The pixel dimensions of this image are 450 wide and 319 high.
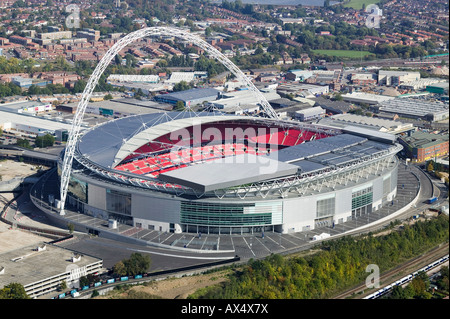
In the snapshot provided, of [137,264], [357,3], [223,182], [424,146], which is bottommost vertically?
[137,264]

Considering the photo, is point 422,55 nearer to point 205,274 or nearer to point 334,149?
point 334,149

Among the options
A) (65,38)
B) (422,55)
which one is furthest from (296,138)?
(65,38)

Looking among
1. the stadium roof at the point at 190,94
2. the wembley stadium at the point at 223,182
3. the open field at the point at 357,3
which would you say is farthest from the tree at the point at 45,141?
the open field at the point at 357,3

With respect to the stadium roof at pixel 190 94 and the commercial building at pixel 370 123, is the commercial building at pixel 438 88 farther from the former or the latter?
the stadium roof at pixel 190 94

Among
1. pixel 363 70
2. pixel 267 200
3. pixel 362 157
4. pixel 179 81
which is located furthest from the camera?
pixel 363 70

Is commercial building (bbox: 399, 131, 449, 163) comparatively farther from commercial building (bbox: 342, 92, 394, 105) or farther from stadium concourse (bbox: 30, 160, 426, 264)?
commercial building (bbox: 342, 92, 394, 105)

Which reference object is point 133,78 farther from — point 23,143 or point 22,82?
point 23,143

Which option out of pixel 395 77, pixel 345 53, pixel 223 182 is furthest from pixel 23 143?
pixel 345 53
